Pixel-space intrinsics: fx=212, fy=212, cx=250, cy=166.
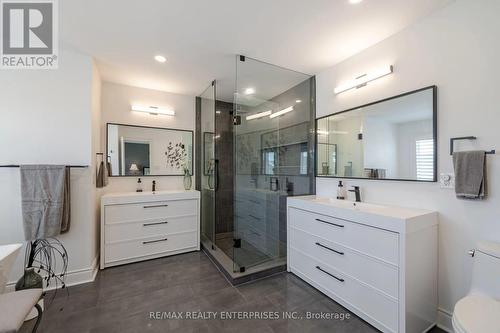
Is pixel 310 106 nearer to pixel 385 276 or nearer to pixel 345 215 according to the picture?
pixel 345 215

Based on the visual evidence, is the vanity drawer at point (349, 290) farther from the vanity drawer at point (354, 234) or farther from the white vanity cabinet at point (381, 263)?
the vanity drawer at point (354, 234)

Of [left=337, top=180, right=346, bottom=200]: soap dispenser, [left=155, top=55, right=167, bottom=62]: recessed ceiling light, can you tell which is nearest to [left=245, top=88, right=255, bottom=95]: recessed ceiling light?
[left=155, top=55, right=167, bottom=62]: recessed ceiling light

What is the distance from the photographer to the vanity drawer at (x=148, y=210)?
8.96 ft

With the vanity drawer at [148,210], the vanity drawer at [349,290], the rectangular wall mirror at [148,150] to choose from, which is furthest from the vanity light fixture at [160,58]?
the vanity drawer at [349,290]

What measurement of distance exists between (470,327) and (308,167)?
2.09 meters

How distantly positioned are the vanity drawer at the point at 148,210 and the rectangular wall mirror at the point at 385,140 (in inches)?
79.6

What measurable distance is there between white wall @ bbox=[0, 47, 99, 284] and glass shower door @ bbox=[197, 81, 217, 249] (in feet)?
5.01

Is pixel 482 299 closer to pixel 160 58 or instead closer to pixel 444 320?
pixel 444 320

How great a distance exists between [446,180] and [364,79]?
1.23 m

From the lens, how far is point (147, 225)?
2924 mm

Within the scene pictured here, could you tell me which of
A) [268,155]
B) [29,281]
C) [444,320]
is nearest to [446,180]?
[444,320]

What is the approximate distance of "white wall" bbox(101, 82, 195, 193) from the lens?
10.3 ft

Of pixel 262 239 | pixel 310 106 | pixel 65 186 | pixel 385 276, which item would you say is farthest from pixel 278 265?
pixel 65 186

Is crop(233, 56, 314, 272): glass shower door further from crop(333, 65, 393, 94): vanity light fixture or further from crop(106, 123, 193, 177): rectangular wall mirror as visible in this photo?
crop(106, 123, 193, 177): rectangular wall mirror
